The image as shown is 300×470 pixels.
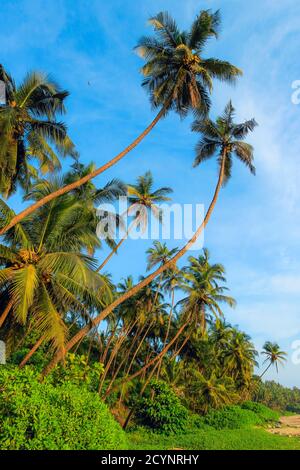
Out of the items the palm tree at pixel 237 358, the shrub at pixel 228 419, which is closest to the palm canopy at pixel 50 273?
the shrub at pixel 228 419

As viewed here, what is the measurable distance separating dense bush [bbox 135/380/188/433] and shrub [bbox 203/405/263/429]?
4518 mm

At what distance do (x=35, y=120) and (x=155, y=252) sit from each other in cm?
1799

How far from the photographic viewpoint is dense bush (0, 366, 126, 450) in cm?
858

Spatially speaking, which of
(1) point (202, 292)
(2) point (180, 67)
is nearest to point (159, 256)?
(1) point (202, 292)

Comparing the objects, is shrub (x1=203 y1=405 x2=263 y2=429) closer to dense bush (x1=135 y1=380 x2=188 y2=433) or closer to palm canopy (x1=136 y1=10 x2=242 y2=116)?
dense bush (x1=135 y1=380 x2=188 y2=433)

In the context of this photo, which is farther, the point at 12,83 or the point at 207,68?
the point at 207,68

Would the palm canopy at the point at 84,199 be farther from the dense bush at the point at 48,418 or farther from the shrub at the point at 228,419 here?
the shrub at the point at 228,419

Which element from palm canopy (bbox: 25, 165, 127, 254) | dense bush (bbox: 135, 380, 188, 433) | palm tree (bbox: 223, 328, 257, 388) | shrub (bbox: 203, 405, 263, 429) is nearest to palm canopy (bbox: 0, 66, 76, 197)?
palm canopy (bbox: 25, 165, 127, 254)

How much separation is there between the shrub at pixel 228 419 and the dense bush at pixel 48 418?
19.2 m

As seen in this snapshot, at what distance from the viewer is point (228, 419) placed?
28.9 meters

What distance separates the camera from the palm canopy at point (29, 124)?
13.3 m

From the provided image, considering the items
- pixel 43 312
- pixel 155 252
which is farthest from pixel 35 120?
pixel 155 252
